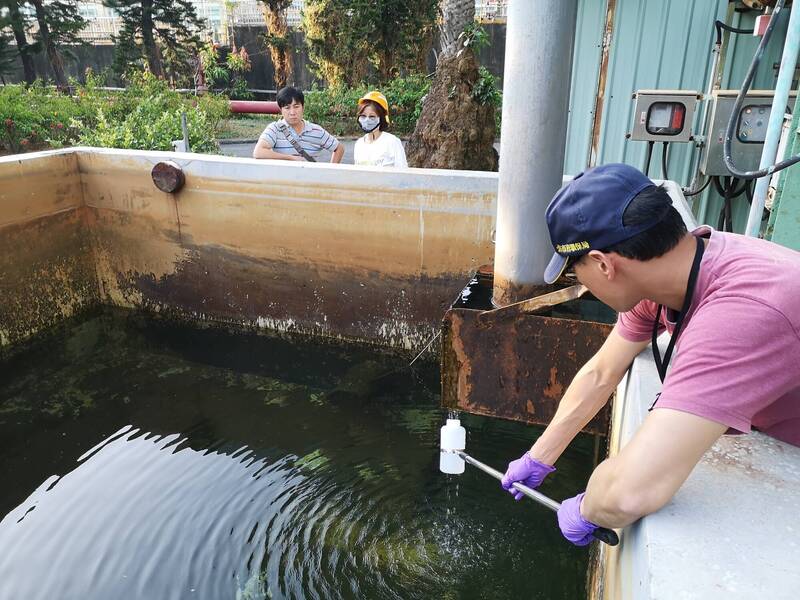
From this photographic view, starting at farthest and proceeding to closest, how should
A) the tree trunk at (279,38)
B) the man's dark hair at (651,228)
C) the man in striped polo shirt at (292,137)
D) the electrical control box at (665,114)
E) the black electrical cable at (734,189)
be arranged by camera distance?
the tree trunk at (279,38) → the man in striped polo shirt at (292,137) → the black electrical cable at (734,189) → the electrical control box at (665,114) → the man's dark hair at (651,228)

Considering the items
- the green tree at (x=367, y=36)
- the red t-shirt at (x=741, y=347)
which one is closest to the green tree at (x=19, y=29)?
the green tree at (x=367, y=36)

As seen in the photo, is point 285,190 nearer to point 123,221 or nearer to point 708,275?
point 123,221

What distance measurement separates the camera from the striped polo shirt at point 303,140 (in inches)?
218

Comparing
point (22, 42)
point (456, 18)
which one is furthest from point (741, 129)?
point (22, 42)

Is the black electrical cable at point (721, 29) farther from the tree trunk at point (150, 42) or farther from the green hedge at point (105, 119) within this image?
the tree trunk at point (150, 42)

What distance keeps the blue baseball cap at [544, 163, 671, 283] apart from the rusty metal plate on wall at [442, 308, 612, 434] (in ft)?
5.29

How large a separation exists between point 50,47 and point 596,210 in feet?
85.5

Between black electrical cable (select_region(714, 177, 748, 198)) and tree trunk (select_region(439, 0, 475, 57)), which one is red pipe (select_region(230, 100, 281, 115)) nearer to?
tree trunk (select_region(439, 0, 475, 57))

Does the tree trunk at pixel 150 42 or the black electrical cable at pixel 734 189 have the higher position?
the tree trunk at pixel 150 42

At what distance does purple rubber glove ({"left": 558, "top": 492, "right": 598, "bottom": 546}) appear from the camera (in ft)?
5.23

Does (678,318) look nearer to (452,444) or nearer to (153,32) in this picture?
(452,444)

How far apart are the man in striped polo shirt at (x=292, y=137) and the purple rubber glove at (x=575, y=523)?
4.48 m

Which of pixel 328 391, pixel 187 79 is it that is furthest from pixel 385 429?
pixel 187 79

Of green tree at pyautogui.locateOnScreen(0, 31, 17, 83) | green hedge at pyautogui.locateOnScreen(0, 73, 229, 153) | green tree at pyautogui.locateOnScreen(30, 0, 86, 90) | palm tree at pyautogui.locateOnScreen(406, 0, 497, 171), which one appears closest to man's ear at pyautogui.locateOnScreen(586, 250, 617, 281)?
palm tree at pyautogui.locateOnScreen(406, 0, 497, 171)
